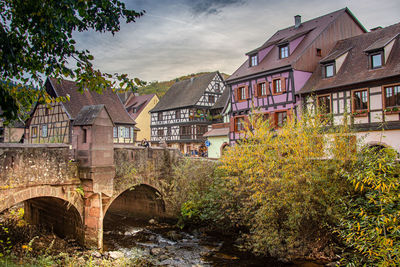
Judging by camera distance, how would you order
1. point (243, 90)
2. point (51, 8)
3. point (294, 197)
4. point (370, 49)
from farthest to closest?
point (243, 90) < point (370, 49) < point (294, 197) < point (51, 8)

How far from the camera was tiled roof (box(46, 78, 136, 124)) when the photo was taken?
26.4 metres

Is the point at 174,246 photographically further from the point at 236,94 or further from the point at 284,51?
the point at 284,51

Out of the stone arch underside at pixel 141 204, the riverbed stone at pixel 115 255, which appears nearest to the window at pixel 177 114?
the stone arch underside at pixel 141 204

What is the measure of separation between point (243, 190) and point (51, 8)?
927 cm

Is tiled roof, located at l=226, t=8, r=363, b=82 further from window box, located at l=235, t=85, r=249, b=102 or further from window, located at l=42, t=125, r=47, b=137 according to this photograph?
window, located at l=42, t=125, r=47, b=137

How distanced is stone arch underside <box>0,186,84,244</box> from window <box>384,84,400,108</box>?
14.9 m

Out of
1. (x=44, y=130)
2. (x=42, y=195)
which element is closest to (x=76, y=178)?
(x=42, y=195)

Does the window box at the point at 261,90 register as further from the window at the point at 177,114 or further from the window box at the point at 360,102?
the window at the point at 177,114

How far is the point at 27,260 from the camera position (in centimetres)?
842

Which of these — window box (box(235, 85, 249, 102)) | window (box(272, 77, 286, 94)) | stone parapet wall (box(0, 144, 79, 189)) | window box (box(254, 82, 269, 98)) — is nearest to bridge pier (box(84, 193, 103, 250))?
stone parapet wall (box(0, 144, 79, 189))

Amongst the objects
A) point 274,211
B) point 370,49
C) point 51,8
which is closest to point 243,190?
point 274,211

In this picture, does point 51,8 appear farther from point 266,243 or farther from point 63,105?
point 63,105

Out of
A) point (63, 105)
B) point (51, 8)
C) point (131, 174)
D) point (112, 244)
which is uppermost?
point (63, 105)

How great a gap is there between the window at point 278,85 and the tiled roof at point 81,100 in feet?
39.0
